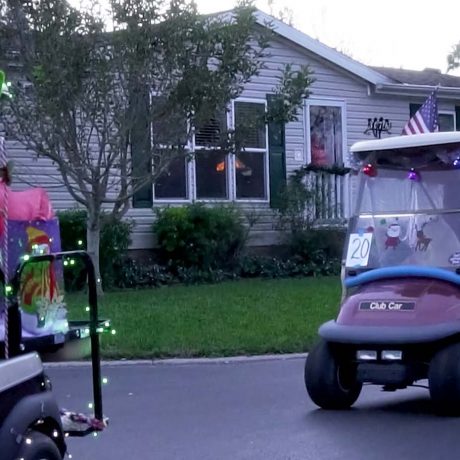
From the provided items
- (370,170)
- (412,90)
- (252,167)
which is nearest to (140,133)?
(252,167)

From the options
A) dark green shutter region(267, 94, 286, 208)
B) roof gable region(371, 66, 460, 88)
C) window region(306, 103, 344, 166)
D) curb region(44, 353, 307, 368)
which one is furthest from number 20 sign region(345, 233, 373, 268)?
roof gable region(371, 66, 460, 88)

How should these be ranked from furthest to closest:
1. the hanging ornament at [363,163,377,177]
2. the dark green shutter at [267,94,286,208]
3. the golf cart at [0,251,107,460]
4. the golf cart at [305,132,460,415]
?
1. the dark green shutter at [267,94,286,208]
2. the hanging ornament at [363,163,377,177]
3. the golf cart at [305,132,460,415]
4. the golf cart at [0,251,107,460]

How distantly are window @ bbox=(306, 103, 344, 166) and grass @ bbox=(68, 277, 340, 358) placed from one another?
16.3ft

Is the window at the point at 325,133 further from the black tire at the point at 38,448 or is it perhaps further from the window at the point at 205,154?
the black tire at the point at 38,448

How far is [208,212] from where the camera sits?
21.5 metres

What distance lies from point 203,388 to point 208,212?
10.4 metres

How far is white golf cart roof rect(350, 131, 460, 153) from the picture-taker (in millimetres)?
9820

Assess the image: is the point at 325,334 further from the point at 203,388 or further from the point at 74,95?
the point at 74,95

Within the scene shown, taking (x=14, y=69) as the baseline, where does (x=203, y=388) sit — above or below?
below

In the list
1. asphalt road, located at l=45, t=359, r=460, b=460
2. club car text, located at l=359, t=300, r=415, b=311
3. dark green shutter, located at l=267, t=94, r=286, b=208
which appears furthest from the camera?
dark green shutter, located at l=267, t=94, r=286, b=208

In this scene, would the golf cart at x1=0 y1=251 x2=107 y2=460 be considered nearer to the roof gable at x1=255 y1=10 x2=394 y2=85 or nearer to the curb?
the curb

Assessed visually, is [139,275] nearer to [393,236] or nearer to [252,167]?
[252,167]

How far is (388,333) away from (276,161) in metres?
14.5

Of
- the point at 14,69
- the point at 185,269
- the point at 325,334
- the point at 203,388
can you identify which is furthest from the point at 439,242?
the point at 185,269
